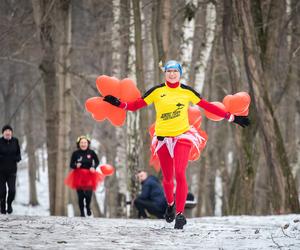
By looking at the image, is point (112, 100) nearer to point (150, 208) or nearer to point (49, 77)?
point (150, 208)

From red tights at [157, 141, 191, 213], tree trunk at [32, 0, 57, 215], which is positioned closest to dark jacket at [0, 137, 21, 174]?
tree trunk at [32, 0, 57, 215]

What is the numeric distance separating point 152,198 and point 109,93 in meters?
4.57

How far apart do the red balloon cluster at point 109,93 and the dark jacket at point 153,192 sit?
419cm

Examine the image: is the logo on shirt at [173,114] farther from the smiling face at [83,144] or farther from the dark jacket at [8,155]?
the smiling face at [83,144]

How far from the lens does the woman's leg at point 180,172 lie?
7.07 metres

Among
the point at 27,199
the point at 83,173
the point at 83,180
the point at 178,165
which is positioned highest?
the point at 178,165

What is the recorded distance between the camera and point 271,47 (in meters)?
12.7

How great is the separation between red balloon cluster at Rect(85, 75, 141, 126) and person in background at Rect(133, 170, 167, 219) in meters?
4.10

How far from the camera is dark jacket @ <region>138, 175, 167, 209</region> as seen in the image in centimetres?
1198

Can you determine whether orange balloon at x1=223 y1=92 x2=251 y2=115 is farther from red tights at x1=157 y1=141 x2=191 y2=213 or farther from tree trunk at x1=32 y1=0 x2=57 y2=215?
tree trunk at x1=32 y1=0 x2=57 y2=215

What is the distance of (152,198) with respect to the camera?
40.0 feet

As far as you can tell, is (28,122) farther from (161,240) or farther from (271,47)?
(161,240)

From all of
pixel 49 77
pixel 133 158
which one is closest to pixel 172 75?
pixel 49 77

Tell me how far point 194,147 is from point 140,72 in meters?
6.19
